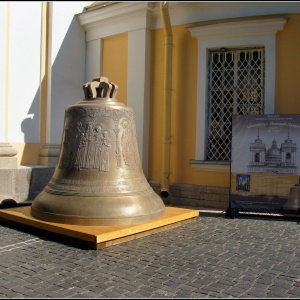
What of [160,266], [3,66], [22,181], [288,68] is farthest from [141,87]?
[160,266]

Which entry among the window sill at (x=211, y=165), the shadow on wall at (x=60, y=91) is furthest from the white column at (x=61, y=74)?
the window sill at (x=211, y=165)

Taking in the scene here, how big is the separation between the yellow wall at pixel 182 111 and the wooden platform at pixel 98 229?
7.73ft

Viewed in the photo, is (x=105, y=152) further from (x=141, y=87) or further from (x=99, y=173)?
(x=141, y=87)

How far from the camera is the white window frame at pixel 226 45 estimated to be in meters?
7.93

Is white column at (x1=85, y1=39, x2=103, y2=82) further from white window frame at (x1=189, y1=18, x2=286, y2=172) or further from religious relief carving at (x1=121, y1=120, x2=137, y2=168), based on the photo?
religious relief carving at (x1=121, y1=120, x2=137, y2=168)

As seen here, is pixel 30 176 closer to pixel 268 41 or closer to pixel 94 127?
pixel 94 127

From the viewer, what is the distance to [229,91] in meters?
8.52

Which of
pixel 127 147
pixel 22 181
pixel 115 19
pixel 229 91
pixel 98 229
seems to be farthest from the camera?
pixel 115 19

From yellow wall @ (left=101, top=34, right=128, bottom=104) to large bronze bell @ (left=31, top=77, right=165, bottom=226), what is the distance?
3.35m

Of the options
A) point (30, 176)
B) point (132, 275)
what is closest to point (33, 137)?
point (30, 176)

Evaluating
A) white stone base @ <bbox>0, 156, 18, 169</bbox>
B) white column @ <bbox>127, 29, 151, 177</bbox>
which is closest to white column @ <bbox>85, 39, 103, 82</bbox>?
white column @ <bbox>127, 29, 151, 177</bbox>

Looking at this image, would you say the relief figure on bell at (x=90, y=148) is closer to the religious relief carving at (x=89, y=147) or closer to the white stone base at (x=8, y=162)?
the religious relief carving at (x=89, y=147)

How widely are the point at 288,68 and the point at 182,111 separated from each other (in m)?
2.17

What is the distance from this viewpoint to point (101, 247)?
4.93m
